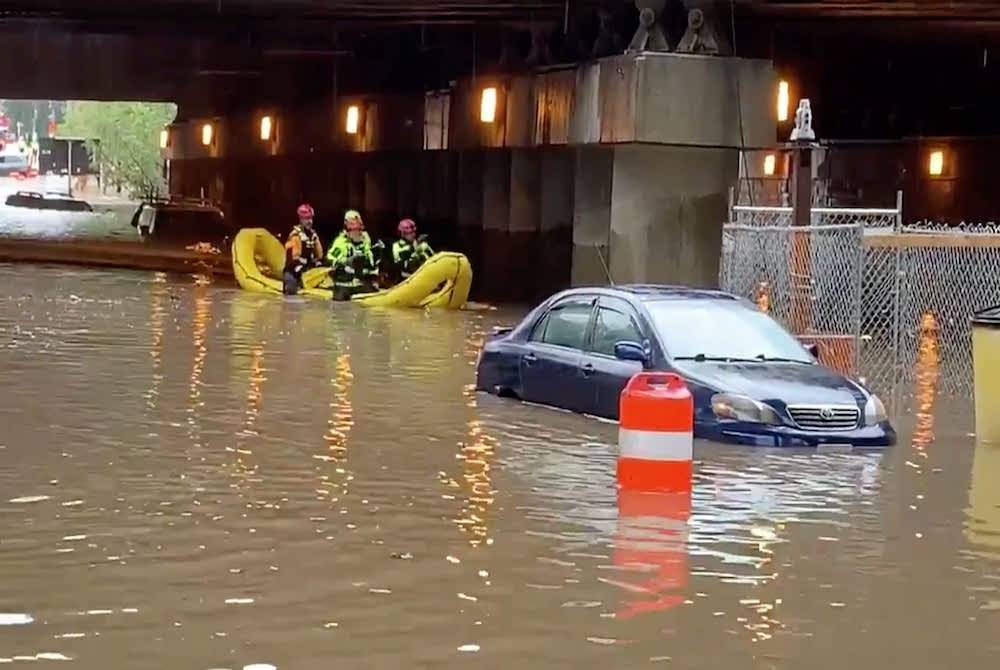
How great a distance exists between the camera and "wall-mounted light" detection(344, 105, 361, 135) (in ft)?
142

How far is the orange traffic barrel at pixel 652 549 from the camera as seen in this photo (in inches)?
312

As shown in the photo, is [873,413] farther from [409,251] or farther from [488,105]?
[488,105]

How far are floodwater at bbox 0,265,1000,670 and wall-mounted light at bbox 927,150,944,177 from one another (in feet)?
65.5

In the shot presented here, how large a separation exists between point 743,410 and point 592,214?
52.2 feet

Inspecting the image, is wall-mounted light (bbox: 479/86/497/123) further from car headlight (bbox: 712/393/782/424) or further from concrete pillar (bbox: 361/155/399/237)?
car headlight (bbox: 712/393/782/424)

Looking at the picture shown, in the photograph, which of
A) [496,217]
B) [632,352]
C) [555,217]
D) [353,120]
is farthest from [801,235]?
[353,120]

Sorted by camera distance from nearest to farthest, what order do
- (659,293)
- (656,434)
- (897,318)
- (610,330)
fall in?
1. (656,434)
2. (610,330)
3. (659,293)
4. (897,318)

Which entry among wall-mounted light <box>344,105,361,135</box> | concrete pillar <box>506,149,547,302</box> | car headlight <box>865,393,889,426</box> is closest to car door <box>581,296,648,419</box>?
car headlight <box>865,393,889,426</box>

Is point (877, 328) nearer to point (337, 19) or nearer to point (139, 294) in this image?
point (139, 294)

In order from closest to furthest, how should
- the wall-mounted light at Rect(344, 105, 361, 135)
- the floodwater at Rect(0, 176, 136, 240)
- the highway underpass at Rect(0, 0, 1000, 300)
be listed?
the highway underpass at Rect(0, 0, 1000, 300) < the wall-mounted light at Rect(344, 105, 361, 135) < the floodwater at Rect(0, 176, 136, 240)

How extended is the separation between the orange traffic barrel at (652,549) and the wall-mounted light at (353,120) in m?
33.4

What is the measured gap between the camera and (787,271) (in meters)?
18.4

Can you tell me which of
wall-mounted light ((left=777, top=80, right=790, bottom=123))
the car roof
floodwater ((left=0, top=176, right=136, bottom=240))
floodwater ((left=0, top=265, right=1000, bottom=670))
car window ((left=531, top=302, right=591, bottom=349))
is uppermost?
wall-mounted light ((left=777, top=80, right=790, bottom=123))

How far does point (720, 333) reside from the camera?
531 inches
